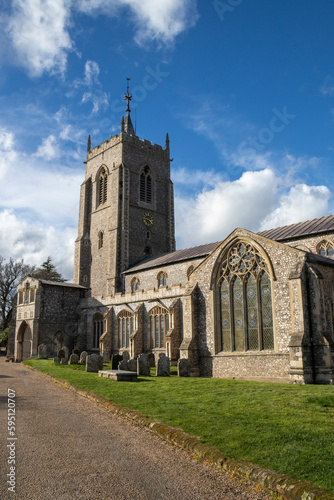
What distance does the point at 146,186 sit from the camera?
39.8m

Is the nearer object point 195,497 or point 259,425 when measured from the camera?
point 195,497

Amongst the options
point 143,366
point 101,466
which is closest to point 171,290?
point 143,366

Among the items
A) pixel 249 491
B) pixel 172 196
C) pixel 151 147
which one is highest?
pixel 151 147

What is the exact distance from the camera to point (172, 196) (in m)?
41.3

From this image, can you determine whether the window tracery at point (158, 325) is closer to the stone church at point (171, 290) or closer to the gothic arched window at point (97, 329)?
the stone church at point (171, 290)

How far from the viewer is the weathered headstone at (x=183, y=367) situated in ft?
55.6

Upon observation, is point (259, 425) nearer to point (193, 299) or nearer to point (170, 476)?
point (170, 476)

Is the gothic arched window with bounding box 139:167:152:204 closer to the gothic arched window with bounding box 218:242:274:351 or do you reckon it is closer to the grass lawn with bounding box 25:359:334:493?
the gothic arched window with bounding box 218:242:274:351

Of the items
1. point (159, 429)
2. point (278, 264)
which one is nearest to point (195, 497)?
point (159, 429)

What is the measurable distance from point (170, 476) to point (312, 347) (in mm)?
10342

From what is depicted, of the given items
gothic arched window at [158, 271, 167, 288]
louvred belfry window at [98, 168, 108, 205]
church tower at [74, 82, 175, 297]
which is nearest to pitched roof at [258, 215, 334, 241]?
gothic arched window at [158, 271, 167, 288]

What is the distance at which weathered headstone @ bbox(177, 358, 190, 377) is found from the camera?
16953 mm

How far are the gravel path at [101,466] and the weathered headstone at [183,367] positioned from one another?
358 inches

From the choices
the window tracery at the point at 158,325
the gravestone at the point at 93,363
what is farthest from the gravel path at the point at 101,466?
the window tracery at the point at 158,325
